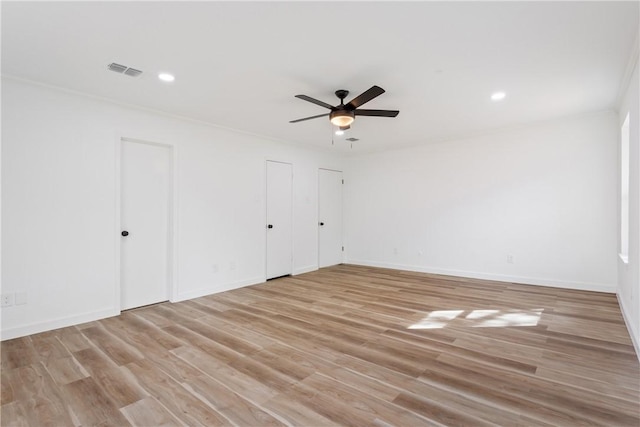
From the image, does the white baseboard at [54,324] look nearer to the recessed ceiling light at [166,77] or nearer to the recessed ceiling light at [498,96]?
the recessed ceiling light at [166,77]

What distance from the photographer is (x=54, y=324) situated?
3.31 m

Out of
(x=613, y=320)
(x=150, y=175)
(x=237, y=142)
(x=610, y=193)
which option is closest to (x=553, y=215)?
(x=610, y=193)

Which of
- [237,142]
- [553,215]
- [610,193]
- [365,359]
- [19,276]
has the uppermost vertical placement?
[237,142]

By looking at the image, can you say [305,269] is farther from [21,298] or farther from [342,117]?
[21,298]

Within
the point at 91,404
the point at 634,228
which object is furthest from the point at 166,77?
the point at 634,228

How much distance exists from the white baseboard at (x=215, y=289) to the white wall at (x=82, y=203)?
0.06ft

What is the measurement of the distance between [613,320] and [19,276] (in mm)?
6338

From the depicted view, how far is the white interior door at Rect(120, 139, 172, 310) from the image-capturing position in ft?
13.0

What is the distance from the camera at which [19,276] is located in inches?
122

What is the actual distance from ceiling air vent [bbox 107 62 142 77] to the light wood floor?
8.65 feet

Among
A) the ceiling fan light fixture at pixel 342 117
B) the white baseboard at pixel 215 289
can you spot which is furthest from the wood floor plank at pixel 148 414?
the ceiling fan light fixture at pixel 342 117

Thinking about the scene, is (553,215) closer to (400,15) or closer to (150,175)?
(400,15)

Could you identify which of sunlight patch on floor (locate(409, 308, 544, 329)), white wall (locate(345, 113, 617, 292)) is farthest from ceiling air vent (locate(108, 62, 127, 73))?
white wall (locate(345, 113, 617, 292))

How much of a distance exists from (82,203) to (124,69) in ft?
5.37
